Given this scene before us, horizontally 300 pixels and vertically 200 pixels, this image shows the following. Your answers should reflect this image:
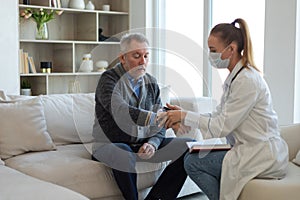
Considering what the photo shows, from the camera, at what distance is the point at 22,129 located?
2848mm

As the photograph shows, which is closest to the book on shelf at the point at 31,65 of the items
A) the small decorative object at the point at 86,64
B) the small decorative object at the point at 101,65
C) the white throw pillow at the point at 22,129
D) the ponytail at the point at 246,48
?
the small decorative object at the point at 86,64

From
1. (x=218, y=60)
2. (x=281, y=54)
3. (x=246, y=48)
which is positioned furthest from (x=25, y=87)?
(x=246, y=48)

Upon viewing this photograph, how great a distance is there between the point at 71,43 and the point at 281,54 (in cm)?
247

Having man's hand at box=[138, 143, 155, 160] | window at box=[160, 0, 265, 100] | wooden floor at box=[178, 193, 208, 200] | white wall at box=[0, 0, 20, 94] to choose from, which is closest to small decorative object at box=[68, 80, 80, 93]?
white wall at box=[0, 0, 20, 94]

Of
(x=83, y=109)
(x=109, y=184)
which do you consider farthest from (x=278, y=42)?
(x=109, y=184)

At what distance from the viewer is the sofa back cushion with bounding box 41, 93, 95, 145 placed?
309 centimetres

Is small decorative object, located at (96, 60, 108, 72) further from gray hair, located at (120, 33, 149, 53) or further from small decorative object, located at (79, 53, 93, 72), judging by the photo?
gray hair, located at (120, 33, 149, 53)

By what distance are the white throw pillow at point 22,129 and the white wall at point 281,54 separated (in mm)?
1907

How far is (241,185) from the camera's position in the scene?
7.52 feet

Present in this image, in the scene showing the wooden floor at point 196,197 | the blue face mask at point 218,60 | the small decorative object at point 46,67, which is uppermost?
the blue face mask at point 218,60

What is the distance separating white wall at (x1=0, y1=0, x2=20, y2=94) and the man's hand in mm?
2201

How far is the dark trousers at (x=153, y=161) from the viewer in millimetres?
2617

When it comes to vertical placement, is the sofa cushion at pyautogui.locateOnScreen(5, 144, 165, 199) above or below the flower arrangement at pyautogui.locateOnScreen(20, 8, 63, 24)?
below

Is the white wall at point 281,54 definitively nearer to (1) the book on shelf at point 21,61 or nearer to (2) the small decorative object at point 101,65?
(2) the small decorative object at point 101,65
